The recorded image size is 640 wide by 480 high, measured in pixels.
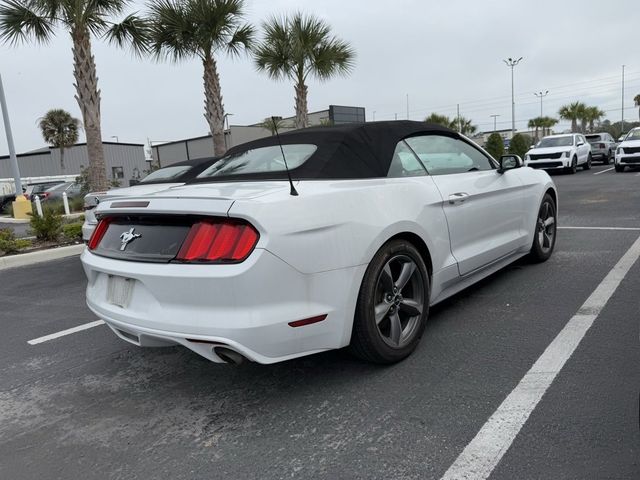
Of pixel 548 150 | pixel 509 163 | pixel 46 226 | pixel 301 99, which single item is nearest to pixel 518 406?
pixel 509 163

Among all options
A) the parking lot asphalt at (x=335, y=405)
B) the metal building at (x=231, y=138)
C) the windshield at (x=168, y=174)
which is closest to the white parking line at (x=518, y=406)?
the parking lot asphalt at (x=335, y=405)

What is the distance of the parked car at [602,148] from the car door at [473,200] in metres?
23.4

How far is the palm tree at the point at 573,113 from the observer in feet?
209

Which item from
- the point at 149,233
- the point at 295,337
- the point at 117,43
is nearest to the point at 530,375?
the point at 295,337

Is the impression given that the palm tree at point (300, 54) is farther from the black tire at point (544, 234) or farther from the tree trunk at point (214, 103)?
the black tire at point (544, 234)

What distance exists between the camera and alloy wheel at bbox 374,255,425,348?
3.11 meters

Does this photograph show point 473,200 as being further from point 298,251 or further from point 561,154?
point 561,154

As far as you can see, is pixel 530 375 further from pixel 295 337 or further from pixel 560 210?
pixel 560 210

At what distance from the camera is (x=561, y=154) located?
20.4 meters

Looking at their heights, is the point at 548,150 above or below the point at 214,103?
below

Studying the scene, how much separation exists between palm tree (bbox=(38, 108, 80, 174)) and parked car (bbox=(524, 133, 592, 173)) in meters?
39.7

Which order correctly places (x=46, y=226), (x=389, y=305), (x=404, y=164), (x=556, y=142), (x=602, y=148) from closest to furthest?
1. (x=389, y=305)
2. (x=404, y=164)
3. (x=46, y=226)
4. (x=556, y=142)
5. (x=602, y=148)

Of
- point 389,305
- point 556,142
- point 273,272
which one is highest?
point 556,142

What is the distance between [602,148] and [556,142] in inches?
188
